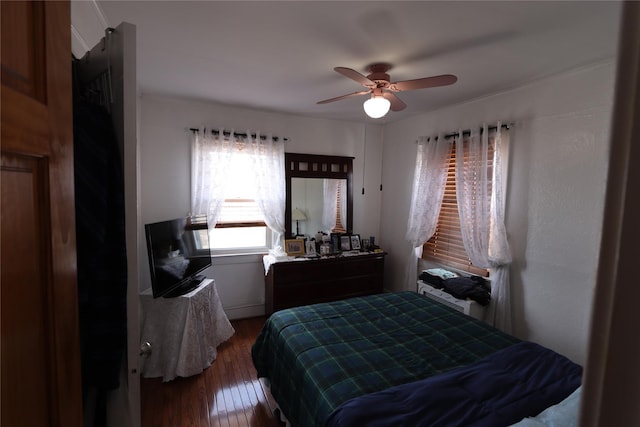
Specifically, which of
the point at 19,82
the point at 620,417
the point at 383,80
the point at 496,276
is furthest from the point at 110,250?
the point at 496,276

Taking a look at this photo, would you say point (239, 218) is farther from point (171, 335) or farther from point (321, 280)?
point (171, 335)

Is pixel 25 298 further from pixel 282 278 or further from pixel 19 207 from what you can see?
pixel 282 278

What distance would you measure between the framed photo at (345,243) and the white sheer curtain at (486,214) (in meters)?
1.49

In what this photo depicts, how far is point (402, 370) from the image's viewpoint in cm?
Answer: 167

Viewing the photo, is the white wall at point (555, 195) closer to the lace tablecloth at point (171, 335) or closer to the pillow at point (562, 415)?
the pillow at point (562, 415)

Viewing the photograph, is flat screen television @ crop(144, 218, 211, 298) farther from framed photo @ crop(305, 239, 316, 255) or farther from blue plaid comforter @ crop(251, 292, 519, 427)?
framed photo @ crop(305, 239, 316, 255)

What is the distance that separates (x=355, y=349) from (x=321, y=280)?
→ 179cm

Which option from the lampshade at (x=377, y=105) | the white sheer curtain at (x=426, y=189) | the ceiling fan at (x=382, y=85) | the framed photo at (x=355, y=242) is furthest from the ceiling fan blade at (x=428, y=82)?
the framed photo at (x=355, y=242)

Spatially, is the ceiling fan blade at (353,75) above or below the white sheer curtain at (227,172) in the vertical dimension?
above

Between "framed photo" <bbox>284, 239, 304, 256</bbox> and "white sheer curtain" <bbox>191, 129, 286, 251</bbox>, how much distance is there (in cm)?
14

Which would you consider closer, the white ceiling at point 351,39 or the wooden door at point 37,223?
the wooden door at point 37,223

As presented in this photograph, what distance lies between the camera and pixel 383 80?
2.13 metres

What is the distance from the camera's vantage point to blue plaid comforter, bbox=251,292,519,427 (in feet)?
5.13

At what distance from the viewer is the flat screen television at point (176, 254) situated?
2.41 metres
